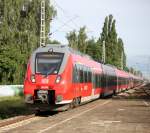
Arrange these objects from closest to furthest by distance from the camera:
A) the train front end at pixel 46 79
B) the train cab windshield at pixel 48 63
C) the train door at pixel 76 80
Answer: the train front end at pixel 46 79
the train cab windshield at pixel 48 63
the train door at pixel 76 80

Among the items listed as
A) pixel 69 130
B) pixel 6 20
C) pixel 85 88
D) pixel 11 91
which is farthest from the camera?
pixel 6 20

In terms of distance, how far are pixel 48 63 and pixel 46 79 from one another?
905 millimetres

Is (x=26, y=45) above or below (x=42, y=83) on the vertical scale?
above

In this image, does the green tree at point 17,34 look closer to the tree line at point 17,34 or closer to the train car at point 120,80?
the tree line at point 17,34

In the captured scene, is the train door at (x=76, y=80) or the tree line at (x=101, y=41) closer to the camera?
the train door at (x=76, y=80)

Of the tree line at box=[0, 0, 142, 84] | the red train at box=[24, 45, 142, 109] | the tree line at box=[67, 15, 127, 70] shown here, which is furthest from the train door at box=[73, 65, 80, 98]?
the tree line at box=[67, 15, 127, 70]

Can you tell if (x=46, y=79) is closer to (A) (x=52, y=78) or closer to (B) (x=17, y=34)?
(A) (x=52, y=78)

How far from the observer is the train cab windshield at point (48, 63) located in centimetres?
2405

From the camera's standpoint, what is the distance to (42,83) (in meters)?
23.7

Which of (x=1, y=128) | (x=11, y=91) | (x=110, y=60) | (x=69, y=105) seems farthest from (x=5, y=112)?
(x=110, y=60)

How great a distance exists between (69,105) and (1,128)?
8.44 meters

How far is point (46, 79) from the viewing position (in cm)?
2373

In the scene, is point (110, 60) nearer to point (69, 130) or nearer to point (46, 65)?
point (46, 65)

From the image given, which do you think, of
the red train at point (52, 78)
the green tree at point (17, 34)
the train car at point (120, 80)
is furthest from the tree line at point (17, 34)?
the red train at point (52, 78)
